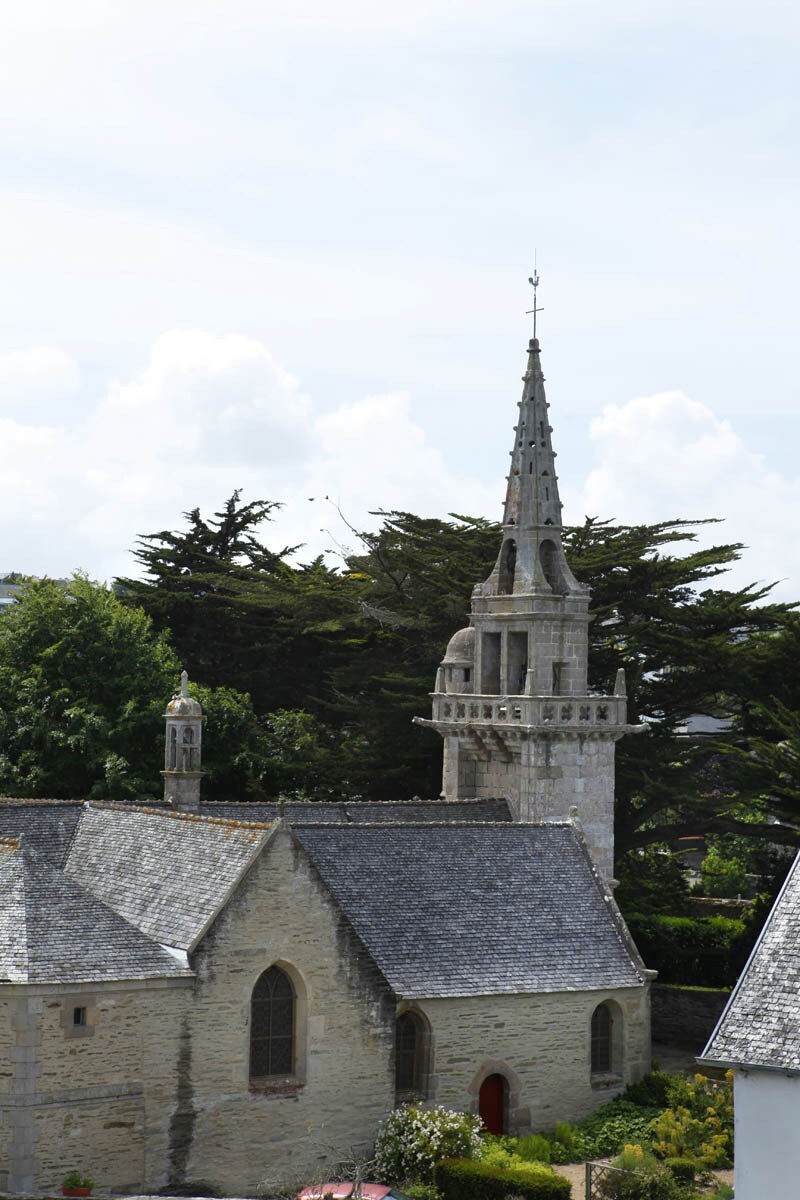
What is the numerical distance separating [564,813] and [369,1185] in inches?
616

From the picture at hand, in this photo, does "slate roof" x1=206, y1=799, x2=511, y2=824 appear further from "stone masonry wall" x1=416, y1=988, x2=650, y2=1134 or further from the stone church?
"stone masonry wall" x1=416, y1=988, x2=650, y2=1134

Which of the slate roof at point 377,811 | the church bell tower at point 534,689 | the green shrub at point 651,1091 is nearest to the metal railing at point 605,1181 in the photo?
the green shrub at point 651,1091

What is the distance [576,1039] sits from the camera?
38.0 m

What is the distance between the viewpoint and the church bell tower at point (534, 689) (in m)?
44.9

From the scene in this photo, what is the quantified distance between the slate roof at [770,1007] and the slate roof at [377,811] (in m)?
16.3

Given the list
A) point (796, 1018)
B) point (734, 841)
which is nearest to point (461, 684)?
point (796, 1018)

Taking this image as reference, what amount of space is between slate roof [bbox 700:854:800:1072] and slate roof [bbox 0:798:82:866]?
1841 centimetres

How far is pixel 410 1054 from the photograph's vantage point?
119 ft

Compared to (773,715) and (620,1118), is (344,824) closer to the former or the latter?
(620,1118)

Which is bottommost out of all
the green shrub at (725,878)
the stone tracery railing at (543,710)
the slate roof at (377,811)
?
the green shrub at (725,878)

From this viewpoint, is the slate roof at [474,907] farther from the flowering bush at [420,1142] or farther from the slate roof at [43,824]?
the slate roof at [43,824]

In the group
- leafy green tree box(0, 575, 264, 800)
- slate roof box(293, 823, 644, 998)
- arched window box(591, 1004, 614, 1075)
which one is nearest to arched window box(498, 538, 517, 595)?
slate roof box(293, 823, 644, 998)

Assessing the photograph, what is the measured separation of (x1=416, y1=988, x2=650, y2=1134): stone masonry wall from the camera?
36.1 meters

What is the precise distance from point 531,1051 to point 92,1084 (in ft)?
32.4
